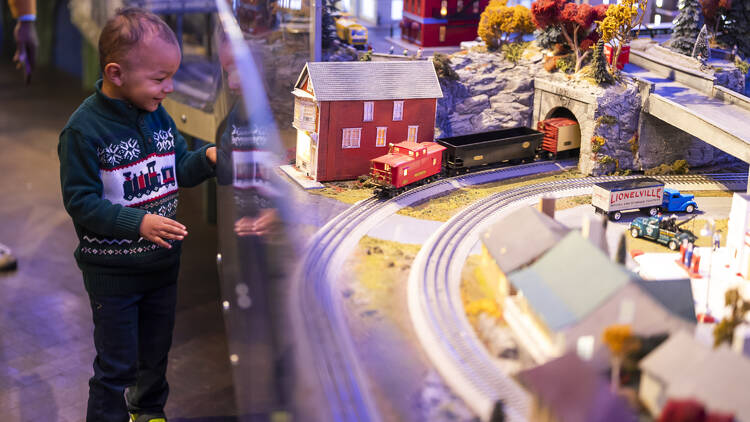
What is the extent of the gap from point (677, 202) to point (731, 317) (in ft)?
3.21

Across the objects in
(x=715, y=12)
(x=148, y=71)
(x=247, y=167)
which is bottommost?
(x=247, y=167)

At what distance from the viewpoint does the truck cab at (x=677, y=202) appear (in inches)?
91.7

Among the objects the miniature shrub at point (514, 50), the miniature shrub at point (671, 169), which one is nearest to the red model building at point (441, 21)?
the miniature shrub at point (514, 50)

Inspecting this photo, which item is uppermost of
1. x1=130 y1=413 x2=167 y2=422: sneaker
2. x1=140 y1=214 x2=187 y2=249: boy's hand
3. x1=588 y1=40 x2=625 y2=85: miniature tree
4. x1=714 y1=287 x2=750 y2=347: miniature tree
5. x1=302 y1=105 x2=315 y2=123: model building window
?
x1=588 y1=40 x2=625 y2=85: miniature tree

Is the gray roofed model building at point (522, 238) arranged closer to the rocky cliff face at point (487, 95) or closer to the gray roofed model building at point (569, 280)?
the gray roofed model building at point (569, 280)

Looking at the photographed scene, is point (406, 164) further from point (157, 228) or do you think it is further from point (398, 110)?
point (157, 228)

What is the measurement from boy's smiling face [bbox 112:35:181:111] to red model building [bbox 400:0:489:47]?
1.70 m

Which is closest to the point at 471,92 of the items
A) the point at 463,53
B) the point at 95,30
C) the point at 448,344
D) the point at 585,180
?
the point at 463,53

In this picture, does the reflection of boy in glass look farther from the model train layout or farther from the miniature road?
the miniature road

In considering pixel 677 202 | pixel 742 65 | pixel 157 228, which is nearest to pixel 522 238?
pixel 677 202

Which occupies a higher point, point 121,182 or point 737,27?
point 737,27

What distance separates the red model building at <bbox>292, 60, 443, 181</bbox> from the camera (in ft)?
8.80

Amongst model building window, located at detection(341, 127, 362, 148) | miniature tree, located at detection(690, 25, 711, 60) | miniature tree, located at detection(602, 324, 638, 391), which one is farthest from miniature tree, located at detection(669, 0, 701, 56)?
miniature tree, located at detection(602, 324, 638, 391)

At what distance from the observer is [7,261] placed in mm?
6102
